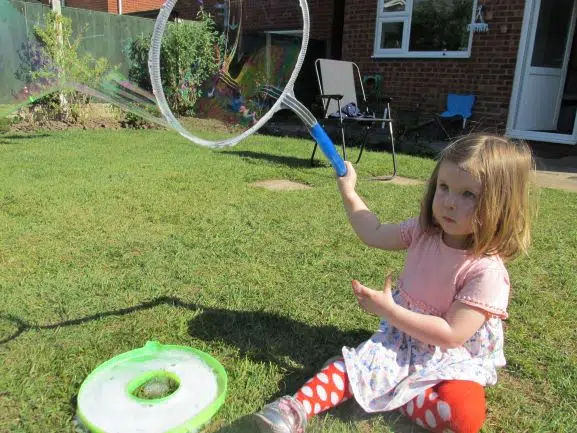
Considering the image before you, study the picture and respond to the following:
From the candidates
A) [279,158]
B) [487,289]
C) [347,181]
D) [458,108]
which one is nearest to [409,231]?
[347,181]

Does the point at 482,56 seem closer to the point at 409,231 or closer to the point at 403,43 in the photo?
the point at 403,43

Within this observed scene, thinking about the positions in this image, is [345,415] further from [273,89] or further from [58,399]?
[273,89]

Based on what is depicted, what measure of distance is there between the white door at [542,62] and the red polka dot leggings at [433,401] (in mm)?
7308

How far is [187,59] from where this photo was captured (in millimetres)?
2221

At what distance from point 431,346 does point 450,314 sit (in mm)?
163

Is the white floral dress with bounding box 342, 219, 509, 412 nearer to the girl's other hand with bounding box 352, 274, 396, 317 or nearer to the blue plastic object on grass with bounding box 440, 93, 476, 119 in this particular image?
the girl's other hand with bounding box 352, 274, 396, 317

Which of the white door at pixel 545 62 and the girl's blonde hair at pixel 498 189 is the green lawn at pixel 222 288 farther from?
the white door at pixel 545 62

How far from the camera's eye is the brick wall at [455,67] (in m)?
7.82

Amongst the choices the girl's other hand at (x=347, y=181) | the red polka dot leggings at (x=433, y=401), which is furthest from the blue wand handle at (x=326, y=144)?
the red polka dot leggings at (x=433, y=401)

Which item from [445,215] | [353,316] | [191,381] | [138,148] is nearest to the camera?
[445,215]

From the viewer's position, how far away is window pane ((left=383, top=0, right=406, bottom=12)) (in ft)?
30.0

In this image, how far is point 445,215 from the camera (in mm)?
1674

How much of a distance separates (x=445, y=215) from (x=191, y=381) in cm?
105

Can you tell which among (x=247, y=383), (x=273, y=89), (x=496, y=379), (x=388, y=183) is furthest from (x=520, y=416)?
(x=388, y=183)
